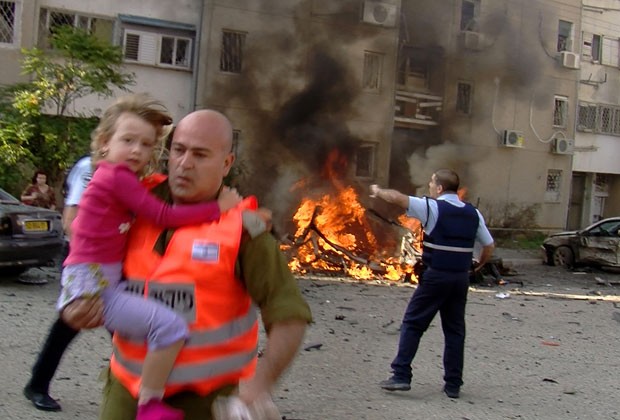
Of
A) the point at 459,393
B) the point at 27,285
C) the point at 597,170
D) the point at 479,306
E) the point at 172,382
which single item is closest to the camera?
the point at 172,382

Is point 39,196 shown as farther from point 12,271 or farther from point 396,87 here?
point 396,87

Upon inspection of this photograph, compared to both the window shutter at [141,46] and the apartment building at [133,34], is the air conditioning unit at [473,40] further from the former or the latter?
the window shutter at [141,46]

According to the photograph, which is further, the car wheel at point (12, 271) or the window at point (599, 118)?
the window at point (599, 118)

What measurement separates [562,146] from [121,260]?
27.7 metres

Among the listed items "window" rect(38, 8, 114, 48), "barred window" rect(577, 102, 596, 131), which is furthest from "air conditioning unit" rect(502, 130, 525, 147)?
"window" rect(38, 8, 114, 48)

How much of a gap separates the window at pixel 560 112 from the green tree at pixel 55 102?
60.4ft

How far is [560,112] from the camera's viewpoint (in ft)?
94.2

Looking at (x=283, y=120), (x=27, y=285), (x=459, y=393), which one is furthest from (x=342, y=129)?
(x=459, y=393)

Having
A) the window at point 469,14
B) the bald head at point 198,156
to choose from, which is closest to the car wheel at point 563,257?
the window at point 469,14

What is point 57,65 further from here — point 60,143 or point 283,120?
point 283,120

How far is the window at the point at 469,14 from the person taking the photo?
80.2 feet

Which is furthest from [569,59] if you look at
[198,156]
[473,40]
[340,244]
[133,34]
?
[198,156]

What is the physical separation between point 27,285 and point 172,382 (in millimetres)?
8060

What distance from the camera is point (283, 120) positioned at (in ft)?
67.1
